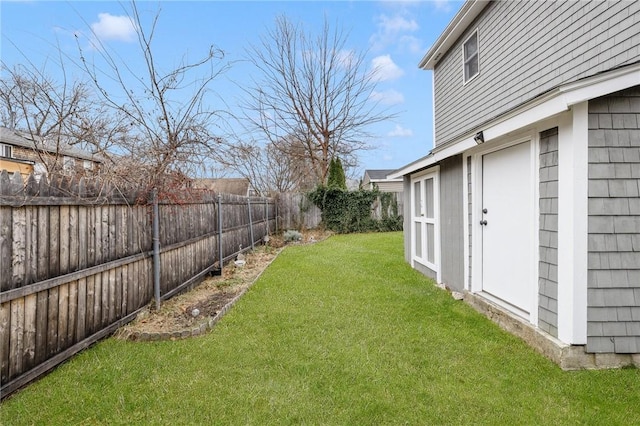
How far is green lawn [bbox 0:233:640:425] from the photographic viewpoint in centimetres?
226

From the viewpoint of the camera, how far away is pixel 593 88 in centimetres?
265

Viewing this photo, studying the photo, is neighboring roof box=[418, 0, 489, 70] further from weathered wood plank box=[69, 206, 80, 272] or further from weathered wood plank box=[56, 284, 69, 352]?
weathered wood plank box=[56, 284, 69, 352]

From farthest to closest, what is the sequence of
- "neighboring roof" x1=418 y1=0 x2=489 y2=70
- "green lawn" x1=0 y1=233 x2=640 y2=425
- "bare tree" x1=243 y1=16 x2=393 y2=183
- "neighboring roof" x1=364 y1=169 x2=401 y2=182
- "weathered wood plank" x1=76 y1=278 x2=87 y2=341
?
"neighboring roof" x1=364 y1=169 x2=401 y2=182
"bare tree" x1=243 y1=16 x2=393 y2=183
"neighboring roof" x1=418 y1=0 x2=489 y2=70
"weathered wood plank" x1=76 y1=278 x2=87 y2=341
"green lawn" x1=0 y1=233 x2=640 y2=425

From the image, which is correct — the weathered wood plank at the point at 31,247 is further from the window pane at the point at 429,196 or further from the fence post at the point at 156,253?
Result: the window pane at the point at 429,196

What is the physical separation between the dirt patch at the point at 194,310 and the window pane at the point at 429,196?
11.4ft

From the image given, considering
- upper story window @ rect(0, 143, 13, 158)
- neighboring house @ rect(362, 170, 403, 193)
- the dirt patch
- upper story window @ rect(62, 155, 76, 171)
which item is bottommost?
the dirt patch

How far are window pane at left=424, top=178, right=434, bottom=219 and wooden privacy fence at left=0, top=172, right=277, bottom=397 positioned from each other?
14.4ft

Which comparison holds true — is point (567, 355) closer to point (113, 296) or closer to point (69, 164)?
point (113, 296)

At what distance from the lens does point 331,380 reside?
272 centimetres

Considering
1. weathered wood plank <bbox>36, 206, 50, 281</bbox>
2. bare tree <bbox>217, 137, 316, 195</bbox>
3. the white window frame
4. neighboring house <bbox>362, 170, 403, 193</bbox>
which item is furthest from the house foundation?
neighboring house <bbox>362, 170, 403, 193</bbox>

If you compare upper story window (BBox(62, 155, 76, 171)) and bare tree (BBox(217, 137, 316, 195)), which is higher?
bare tree (BBox(217, 137, 316, 195))

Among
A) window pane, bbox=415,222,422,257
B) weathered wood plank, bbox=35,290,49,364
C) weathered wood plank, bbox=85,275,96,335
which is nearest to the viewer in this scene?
weathered wood plank, bbox=35,290,49,364

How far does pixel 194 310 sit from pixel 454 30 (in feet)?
23.8

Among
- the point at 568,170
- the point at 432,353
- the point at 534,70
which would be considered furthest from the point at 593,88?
the point at 534,70
